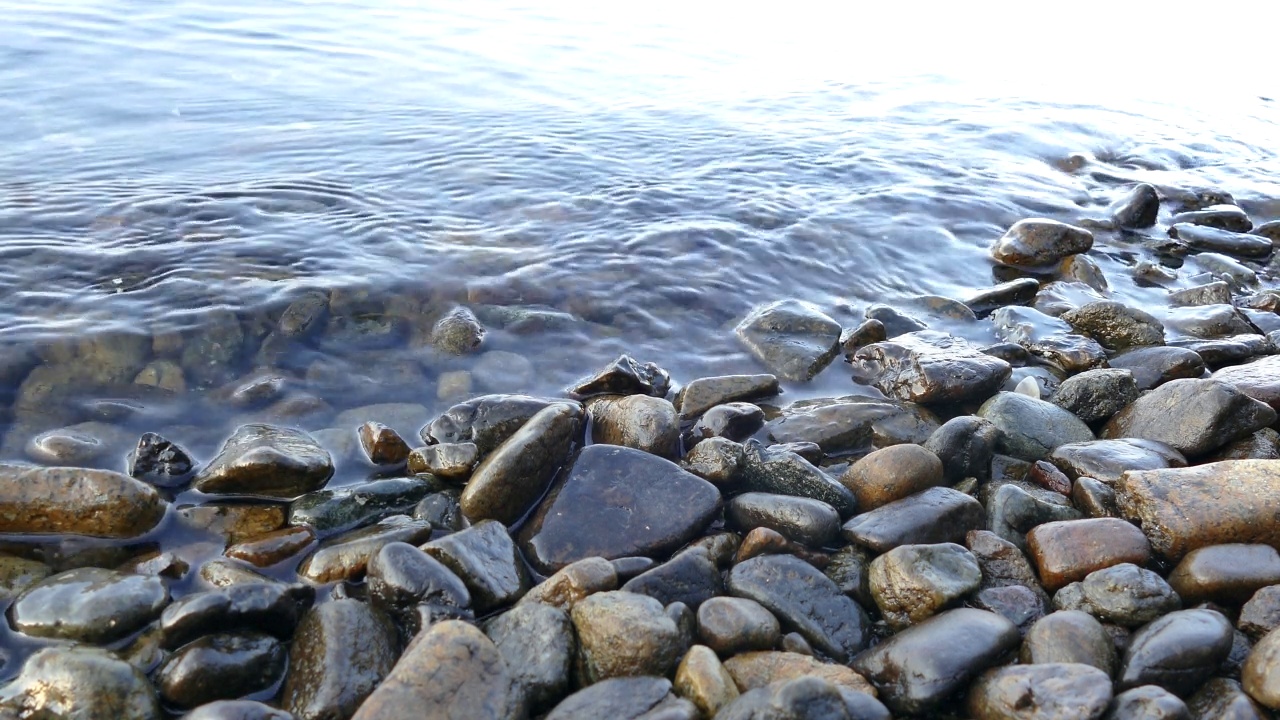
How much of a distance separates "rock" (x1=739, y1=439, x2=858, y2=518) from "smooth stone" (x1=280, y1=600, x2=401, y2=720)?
182cm

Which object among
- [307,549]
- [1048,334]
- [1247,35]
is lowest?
[307,549]

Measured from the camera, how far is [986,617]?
3.14 meters

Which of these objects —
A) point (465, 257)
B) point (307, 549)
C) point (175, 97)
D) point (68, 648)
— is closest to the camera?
point (68, 648)

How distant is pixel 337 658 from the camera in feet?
10.00

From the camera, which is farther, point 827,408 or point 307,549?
point 827,408

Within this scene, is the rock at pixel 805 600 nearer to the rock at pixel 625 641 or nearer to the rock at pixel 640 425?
the rock at pixel 625 641

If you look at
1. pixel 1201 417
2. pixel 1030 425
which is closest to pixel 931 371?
pixel 1030 425

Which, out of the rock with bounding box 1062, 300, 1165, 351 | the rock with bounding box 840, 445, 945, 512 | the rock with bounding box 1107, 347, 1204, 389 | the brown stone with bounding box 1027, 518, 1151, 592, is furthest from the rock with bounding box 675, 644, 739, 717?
the rock with bounding box 1062, 300, 1165, 351

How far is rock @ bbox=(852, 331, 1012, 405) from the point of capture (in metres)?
5.04

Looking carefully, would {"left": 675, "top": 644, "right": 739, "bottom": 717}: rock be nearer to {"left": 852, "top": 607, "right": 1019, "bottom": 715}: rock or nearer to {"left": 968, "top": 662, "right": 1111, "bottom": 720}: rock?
{"left": 852, "top": 607, "right": 1019, "bottom": 715}: rock

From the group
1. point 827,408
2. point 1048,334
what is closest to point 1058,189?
point 1048,334

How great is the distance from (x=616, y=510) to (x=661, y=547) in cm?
28

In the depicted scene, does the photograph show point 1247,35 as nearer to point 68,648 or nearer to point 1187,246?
point 1187,246

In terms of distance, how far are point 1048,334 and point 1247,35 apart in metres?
20.5
